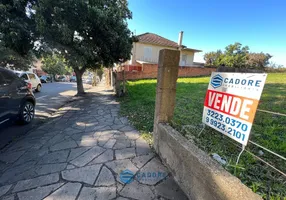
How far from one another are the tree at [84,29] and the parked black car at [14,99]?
2.37 m

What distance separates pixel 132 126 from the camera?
4.07m

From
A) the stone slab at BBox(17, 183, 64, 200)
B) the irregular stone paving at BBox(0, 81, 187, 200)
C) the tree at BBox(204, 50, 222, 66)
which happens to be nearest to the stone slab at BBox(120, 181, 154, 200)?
the irregular stone paving at BBox(0, 81, 187, 200)

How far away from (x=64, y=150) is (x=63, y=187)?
1060mm

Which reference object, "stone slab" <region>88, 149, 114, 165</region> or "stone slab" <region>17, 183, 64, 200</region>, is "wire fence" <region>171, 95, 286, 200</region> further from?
"stone slab" <region>17, 183, 64, 200</region>

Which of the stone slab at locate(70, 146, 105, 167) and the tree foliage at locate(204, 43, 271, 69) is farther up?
the tree foliage at locate(204, 43, 271, 69)

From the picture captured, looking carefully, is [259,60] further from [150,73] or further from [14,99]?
[14,99]

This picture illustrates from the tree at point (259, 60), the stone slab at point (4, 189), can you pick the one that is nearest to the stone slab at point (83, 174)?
the stone slab at point (4, 189)

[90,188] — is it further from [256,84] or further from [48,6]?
[48,6]

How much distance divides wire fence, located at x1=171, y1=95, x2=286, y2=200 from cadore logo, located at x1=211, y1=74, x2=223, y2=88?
0.60 m

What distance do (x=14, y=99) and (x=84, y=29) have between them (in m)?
3.96

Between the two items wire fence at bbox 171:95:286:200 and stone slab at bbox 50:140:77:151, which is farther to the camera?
stone slab at bbox 50:140:77:151

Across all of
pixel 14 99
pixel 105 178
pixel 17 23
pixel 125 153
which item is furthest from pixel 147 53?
pixel 105 178

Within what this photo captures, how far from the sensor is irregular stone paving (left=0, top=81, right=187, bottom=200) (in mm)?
1929

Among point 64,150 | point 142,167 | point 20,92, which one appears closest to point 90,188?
point 142,167
